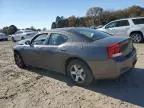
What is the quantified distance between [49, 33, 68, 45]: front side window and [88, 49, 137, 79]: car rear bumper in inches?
46.6

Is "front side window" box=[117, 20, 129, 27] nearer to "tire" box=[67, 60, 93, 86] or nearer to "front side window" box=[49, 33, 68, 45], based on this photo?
"front side window" box=[49, 33, 68, 45]

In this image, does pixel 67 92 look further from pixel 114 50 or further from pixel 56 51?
pixel 114 50

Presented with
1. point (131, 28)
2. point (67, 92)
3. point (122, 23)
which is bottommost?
point (67, 92)

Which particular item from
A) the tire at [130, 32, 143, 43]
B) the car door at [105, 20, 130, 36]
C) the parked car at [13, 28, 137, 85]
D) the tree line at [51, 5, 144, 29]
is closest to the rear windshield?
the parked car at [13, 28, 137, 85]

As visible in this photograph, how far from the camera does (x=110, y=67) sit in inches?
212

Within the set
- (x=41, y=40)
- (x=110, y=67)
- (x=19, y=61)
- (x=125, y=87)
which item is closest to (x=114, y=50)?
(x=110, y=67)

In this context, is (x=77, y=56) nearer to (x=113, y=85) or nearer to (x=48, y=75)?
(x=113, y=85)

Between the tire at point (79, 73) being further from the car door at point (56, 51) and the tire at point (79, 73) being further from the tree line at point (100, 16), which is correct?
the tree line at point (100, 16)

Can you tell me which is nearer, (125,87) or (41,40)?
(125,87)

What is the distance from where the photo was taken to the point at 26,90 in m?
6.28

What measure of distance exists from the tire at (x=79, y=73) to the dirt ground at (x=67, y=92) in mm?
173

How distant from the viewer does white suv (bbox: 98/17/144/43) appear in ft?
46.6

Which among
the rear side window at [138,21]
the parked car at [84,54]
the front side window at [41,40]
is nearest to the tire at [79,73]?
the parked car at [84,54]

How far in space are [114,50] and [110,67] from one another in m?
0.40
